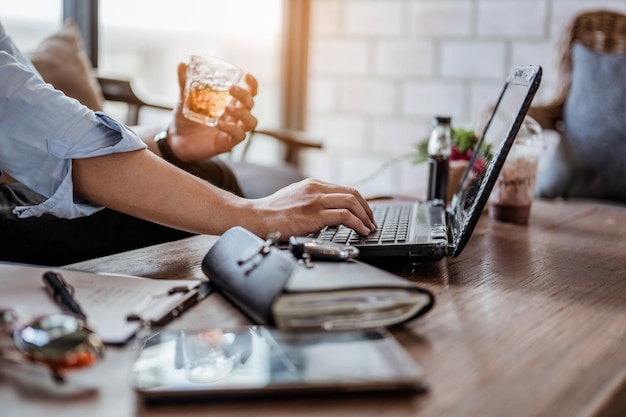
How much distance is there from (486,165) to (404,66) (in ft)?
6.30

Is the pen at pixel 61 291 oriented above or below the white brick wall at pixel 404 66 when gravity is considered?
below

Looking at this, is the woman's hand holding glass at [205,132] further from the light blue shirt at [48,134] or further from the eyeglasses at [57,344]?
the eyeglasses at [57,344]

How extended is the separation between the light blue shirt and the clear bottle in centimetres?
65

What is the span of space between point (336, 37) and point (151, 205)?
233cm

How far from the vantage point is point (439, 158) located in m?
1.48

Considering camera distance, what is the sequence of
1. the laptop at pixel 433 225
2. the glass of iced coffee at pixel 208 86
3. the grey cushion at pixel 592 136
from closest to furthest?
the laptop at pixel 433 225 → the glass of iced coffee at pixel 208 86 → the grey cushion at pixel 592 136

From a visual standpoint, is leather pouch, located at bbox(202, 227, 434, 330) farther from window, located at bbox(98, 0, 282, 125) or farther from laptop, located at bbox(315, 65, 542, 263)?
window, located at bbox(98, 0, 282, 125)

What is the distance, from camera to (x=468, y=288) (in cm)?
93

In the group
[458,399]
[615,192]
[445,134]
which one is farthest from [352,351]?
[615,192]

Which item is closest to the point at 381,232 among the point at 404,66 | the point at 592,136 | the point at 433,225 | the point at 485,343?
the point at 433,225

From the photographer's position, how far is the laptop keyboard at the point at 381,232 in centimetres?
102

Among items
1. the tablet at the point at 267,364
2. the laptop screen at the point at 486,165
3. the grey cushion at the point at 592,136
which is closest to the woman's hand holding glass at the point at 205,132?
the laptop screen at the point at 486,165

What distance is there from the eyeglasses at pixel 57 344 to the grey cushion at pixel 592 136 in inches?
70.9

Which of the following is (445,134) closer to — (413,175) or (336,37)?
(413,175)
